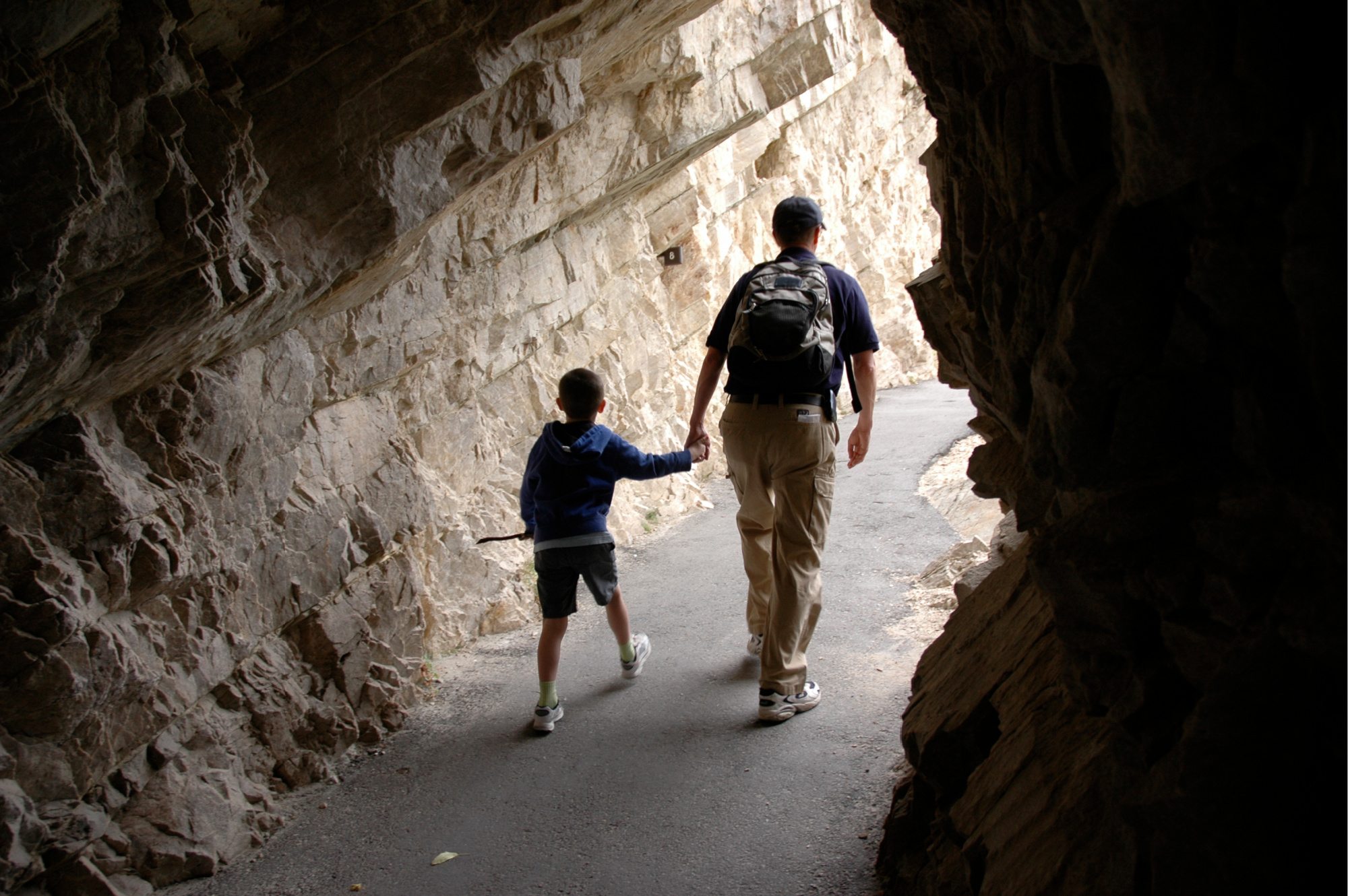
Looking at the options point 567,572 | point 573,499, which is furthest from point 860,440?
point 567,572

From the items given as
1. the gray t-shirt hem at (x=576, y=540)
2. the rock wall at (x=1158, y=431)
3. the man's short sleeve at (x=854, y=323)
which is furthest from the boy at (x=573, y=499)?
the rock wall at (x=1158, y=431)

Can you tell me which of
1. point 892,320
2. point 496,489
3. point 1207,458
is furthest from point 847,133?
point 1207,458

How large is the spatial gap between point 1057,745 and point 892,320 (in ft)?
59.6

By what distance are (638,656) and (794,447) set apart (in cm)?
164

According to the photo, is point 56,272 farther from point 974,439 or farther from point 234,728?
point 974,439

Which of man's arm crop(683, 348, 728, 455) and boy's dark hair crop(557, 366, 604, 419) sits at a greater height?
boy's dark hair crop(557, 366, 604, 419)

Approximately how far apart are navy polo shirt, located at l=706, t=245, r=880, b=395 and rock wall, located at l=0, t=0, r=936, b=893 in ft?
3.87

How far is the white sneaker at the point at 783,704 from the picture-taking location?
4234 millimetres

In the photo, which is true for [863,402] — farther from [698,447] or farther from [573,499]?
[573,499]

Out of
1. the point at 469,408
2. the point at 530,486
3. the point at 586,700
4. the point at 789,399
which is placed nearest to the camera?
the point at 789,399

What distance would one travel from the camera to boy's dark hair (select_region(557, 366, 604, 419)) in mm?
4480

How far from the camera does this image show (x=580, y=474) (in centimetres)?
447

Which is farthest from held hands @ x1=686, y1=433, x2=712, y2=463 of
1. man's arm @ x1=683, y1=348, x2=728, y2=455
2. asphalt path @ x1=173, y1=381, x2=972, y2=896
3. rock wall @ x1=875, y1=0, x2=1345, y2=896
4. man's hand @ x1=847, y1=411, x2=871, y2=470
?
rock wall @ x1=875, y1=0, x2=1345, y2=896

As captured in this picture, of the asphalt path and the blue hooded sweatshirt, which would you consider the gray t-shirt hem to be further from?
the asphalt path
